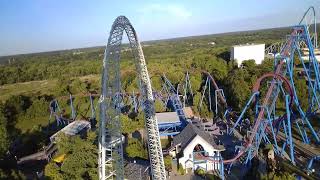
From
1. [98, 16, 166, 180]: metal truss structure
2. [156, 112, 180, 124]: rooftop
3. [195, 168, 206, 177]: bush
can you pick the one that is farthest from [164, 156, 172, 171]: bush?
[156, 112, 180, 124]: rooftop

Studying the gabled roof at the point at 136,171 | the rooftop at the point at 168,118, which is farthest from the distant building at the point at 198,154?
the rooftop at the point at 168,118

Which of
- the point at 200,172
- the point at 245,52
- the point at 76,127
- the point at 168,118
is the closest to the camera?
the point at 200,172

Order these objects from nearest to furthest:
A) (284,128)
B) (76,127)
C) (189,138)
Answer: (189,138) < (284,128) < (76,127)

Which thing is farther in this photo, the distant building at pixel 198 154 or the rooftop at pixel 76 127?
the rooftop at pixel 76 127

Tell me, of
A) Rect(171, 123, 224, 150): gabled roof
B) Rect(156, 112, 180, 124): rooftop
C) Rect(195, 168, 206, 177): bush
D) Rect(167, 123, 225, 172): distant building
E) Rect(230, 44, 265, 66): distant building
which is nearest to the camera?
Rect(195, 168, 206, 177): bush

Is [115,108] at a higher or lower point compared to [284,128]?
higher

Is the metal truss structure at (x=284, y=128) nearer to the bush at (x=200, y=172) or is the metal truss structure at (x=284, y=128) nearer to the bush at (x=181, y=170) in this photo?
the bush at (x=200, y=172)

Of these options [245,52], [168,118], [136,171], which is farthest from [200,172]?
[245,52]

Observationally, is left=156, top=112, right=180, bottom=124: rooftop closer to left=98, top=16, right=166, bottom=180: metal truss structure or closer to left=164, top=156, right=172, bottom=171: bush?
left=164, top=156, right=172, bottom=171: bush

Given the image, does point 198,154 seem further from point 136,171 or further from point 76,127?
point 76,127
